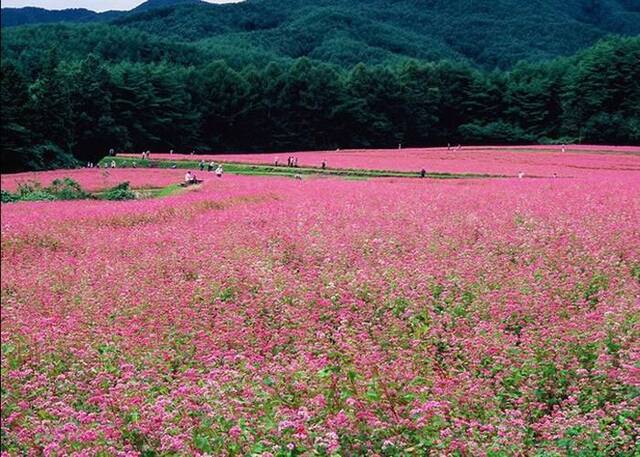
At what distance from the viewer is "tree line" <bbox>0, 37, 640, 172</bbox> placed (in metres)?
68.5

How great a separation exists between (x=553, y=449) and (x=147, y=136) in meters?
68.8

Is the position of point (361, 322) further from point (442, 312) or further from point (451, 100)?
point (451, 100)

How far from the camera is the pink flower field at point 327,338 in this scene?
18.1 ft

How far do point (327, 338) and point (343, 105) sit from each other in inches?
2891

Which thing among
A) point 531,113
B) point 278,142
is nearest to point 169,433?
point 278,142

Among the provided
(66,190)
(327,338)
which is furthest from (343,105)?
(327,338)

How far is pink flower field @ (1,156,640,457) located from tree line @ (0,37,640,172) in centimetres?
5560

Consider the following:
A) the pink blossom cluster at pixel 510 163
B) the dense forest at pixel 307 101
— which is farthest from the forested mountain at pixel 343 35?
the pink blossom cluster at pixel 510 163

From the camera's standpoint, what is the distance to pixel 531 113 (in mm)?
81000

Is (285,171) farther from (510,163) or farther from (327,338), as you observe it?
(327,338)

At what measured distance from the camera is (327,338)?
25.7 feet

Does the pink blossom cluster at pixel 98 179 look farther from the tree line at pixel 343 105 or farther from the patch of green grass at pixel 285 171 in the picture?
the tree line at pixel 343 105

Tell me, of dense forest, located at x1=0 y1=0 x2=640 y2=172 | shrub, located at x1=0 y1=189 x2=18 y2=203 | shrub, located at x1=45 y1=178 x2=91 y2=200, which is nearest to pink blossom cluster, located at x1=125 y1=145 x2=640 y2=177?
dense forest, located at x1=0 y1=0 x2=640 y2=172

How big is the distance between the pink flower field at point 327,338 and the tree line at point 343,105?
55599mm
